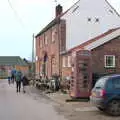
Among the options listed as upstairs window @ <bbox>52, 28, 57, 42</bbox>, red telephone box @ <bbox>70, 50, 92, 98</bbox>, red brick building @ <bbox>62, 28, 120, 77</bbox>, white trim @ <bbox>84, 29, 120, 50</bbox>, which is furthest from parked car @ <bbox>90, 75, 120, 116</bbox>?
upstairs window @ <bbox>52, 28, 57, 42</bbox>

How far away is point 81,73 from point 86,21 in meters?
20.1

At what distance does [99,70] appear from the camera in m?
33.0

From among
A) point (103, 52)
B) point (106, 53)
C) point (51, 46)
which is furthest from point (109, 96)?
point (51, 46)

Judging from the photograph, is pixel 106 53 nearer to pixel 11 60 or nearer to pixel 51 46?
pixel 51 46

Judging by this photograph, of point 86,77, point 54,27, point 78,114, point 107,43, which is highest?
point 54,27

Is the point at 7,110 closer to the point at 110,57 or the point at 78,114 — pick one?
the point at 78,114

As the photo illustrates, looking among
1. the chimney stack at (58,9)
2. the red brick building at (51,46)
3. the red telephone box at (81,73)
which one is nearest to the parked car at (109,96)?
the red telephone box at (81,73)

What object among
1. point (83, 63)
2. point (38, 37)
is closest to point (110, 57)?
point (83, 63)

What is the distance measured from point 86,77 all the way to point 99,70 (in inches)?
278

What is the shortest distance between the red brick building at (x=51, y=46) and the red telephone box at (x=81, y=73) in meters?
17.0

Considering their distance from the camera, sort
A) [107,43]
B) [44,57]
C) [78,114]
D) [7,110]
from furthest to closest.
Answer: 1. [44,57]
2. [107,43]
3. [7,110]
4. [78,114]

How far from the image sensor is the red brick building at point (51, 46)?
44.6 m

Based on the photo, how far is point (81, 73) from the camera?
26.1 meters

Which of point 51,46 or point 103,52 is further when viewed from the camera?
point 51,46
